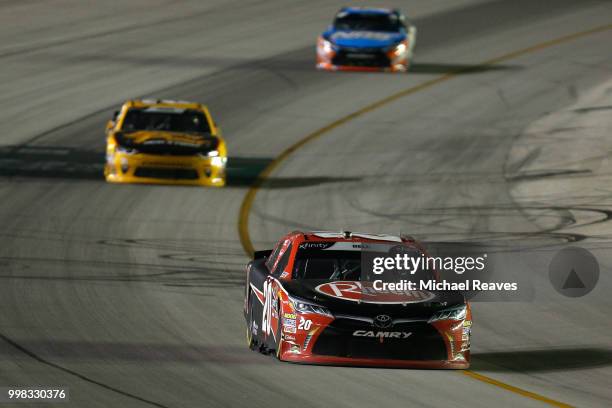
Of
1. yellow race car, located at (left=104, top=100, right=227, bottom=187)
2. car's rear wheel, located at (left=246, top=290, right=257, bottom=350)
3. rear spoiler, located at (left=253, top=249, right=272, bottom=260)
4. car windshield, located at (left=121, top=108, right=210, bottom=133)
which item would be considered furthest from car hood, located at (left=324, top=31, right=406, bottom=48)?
car's rear wheel, located at (left=246, top=290, right=257, bottom=350)

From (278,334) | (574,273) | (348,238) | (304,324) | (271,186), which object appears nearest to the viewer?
(304,324)

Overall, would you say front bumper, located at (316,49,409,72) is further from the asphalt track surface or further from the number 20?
the number 20

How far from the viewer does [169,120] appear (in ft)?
89.9

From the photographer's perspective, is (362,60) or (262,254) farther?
(362,60)

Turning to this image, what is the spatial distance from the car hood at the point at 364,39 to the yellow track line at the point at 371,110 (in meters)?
1.42

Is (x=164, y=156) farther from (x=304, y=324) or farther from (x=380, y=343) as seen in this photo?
(x=380, y=343)

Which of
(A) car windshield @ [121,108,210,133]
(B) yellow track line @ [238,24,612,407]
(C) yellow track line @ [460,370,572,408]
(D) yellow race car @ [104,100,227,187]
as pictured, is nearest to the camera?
(C) yellow track line @ [460,370,572,408]

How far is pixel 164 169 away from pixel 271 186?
7.60ft

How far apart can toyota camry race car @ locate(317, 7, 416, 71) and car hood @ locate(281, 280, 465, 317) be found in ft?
77.8

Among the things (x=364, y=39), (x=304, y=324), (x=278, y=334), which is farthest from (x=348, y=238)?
(x=364, y=39)

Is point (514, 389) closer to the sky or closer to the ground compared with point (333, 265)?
closer to the ground

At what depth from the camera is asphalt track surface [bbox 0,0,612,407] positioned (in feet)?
42.7

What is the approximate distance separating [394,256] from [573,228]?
1047 cm

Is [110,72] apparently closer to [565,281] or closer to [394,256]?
[565,281]
